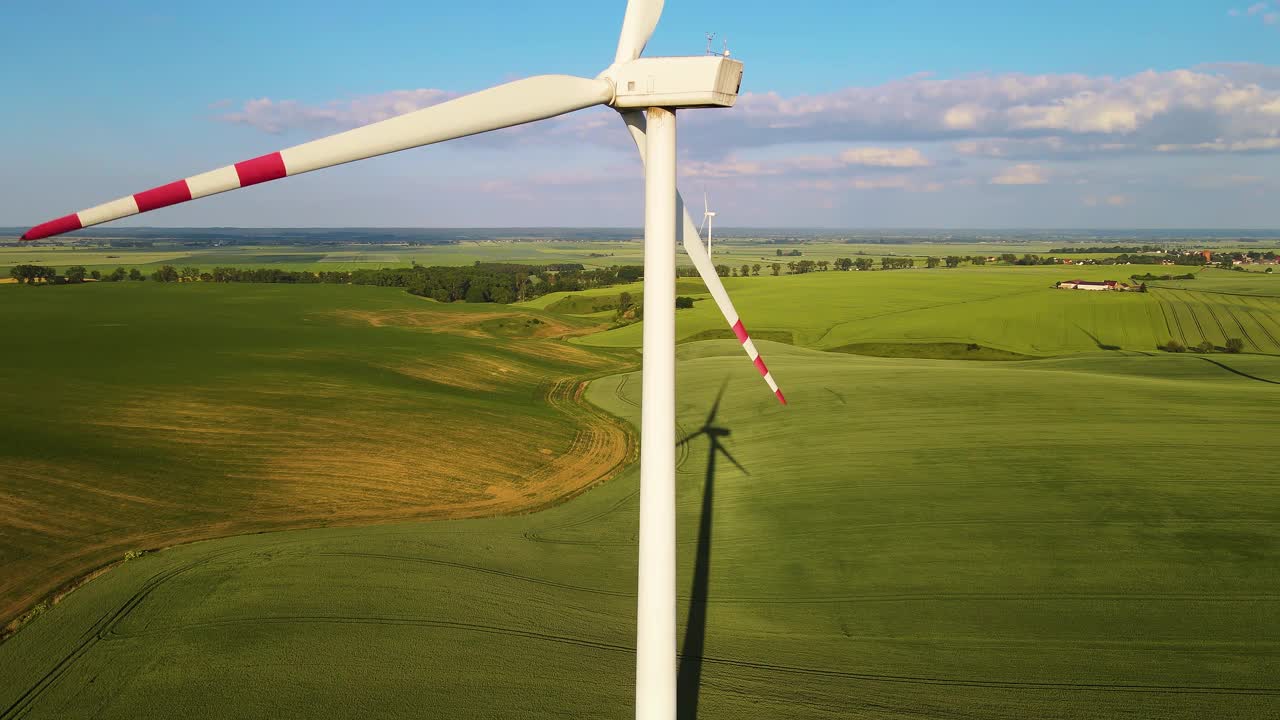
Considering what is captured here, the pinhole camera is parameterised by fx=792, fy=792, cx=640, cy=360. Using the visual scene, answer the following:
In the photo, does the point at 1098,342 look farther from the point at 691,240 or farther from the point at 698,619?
the point at 691,240

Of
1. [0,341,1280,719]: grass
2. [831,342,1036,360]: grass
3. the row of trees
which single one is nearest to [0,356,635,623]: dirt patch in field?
[0,341,1280,719]: grass

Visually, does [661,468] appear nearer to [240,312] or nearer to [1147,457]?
[1147,457]

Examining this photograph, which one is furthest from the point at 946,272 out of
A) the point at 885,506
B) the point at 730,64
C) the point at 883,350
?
the point at 730,64

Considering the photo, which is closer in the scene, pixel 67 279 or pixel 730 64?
pixel 730 64

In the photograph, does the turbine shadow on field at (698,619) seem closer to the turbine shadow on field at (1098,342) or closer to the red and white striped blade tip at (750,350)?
the red and white striped blade tip at (750,350)

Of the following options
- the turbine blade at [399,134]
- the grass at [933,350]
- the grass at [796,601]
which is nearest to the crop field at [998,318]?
the grass at [933,350]
